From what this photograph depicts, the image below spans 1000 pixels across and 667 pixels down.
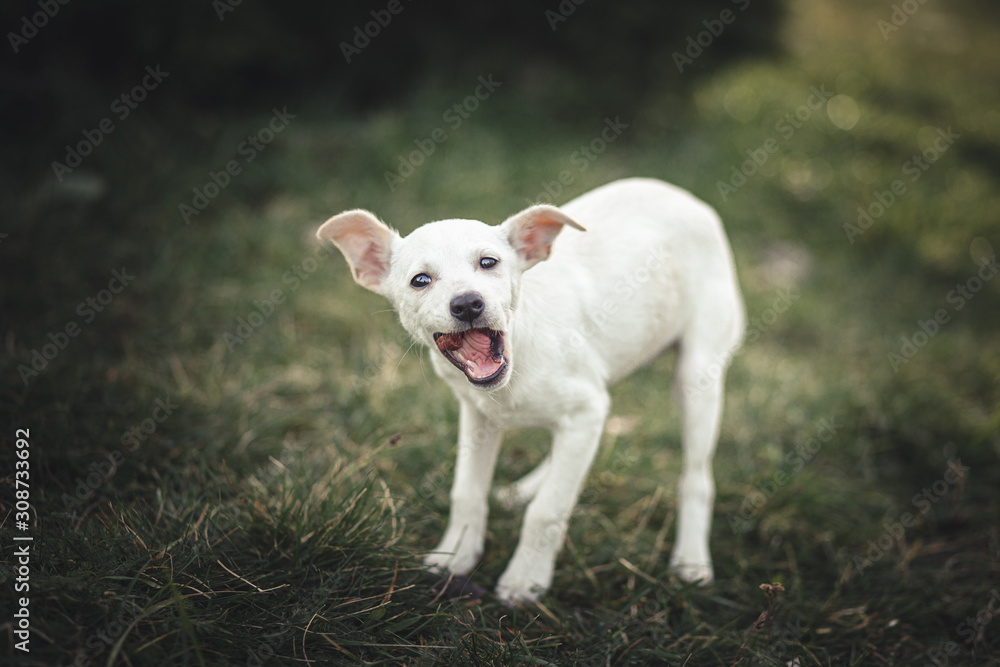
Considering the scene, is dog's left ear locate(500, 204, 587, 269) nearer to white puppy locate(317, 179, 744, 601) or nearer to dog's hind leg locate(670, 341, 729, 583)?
white puppy locate(317, 179, 744, 601)

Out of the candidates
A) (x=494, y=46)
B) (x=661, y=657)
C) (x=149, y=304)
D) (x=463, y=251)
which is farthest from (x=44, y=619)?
(x=494, y=46)

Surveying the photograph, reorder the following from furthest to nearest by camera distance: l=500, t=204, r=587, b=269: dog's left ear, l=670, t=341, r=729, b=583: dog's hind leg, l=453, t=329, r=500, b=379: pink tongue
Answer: l=670, t=341, r=729, b=583: dog's hind leg < l=500, t=204, r=587, b=269: dog's left ear < l=453, t=329, r=500, b=379: pink tongue

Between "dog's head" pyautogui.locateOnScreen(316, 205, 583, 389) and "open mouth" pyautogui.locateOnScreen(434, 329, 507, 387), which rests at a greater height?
"dog's head" pyautogui.locateOnScreen(316, 205, 583, 389)

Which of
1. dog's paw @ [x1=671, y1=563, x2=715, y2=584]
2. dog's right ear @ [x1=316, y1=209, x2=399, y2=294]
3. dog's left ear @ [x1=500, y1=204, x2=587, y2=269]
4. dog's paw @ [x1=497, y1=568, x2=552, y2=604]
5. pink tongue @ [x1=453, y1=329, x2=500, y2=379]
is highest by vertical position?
dog's right ear @ [x1=316, y1=209, x2=399, y2=294]

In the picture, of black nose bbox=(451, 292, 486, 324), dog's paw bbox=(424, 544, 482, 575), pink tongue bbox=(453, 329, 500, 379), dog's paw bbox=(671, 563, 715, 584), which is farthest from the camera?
dog's paw bbox=(671, 563, 715, 584)

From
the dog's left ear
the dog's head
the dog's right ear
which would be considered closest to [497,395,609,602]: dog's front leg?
the dog's head

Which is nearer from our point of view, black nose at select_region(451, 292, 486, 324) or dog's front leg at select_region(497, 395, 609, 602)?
black nose at select_region(451, 292, 486, 324)

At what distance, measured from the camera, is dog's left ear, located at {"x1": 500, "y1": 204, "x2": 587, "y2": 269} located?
2.69 metres

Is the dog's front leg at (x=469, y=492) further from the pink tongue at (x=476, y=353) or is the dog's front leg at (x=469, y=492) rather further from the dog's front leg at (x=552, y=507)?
the pink tongue at (x=476, y=353)

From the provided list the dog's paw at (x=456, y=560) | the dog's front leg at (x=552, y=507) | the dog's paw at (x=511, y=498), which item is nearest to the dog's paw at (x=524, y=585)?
the dog's front leg at (x=552, y=507)

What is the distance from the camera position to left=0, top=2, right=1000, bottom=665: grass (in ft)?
8.43

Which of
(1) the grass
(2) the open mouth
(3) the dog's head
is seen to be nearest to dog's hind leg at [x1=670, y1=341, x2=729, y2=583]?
(1) the grass

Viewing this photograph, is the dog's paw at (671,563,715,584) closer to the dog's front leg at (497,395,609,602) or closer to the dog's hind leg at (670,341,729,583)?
the dog's hind leg at (670,341,729,583)

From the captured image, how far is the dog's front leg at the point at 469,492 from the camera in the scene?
A: 304cm
